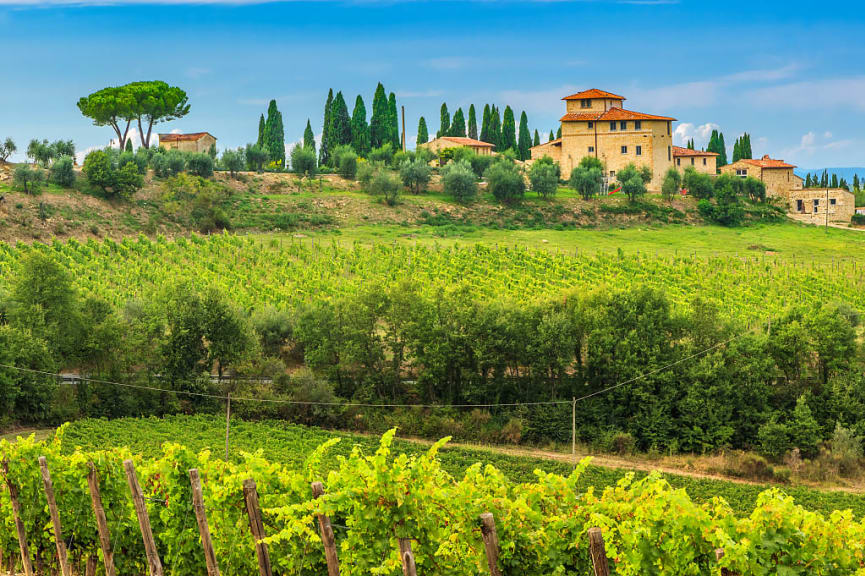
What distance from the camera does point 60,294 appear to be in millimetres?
35094

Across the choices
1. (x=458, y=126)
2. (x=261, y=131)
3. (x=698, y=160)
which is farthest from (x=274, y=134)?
(x=698, y=160)

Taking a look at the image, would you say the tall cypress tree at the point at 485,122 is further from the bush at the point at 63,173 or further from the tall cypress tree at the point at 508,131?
the bush at the point at 63,173

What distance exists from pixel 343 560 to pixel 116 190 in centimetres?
5739

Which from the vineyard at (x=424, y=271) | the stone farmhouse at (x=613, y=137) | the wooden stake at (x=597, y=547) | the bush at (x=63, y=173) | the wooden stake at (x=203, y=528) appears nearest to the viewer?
the wooden stake at (x=597, y=547)

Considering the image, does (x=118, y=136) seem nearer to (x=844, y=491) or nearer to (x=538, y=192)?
(x=538, y=192)

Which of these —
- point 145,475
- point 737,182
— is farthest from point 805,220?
point 145,475

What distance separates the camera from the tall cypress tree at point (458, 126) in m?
102

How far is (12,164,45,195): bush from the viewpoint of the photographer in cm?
5969

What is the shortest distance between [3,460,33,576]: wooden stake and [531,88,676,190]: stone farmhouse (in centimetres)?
7237

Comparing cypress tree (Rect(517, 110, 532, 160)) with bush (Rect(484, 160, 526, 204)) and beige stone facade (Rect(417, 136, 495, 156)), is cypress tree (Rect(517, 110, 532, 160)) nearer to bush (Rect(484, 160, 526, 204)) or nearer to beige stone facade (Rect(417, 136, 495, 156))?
beige stone facade (Rect(417, 136, 495, 156))

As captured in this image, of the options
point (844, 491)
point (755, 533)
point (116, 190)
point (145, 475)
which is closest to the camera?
point (755, 533)

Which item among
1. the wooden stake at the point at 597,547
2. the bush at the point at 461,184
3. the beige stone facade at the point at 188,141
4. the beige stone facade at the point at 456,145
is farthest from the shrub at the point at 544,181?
the wooden stake at the point at 597,547

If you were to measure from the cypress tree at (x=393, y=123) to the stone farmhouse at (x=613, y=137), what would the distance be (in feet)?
56.4

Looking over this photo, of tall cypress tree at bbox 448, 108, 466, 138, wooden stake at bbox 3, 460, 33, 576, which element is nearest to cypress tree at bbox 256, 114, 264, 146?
tall cypress tree at bbox 448, 108, 466, 138
